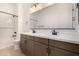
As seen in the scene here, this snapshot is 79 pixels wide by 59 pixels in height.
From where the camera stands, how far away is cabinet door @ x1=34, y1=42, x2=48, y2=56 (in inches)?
61.5

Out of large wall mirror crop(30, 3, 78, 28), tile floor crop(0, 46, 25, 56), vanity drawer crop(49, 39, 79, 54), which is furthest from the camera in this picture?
large wall mirror crop(30, 3, 78, 28)

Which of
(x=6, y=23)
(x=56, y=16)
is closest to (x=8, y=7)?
(x=6, y=23)

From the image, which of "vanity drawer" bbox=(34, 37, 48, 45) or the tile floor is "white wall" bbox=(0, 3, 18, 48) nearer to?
the tile floor

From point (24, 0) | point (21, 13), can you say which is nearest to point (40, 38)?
point (21, 13)

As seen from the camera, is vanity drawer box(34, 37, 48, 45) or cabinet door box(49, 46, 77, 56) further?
vanity drawer box(34, 37, 48, 45)

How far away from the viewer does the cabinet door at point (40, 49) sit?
1561mm

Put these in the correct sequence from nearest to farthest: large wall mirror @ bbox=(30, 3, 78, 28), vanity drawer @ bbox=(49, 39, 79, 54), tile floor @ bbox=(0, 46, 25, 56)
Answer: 1. vanity drawer @ bbox=(49, 39, 79, 54)
2. tile floor @ bbox=(0, 46, 25, 56)
3. large wall mirror @ bbox=(30, 3, 78, 28)

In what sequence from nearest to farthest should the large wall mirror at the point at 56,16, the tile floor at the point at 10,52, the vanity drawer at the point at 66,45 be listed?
1. the vanity drawer at the point at 66,45
2. the tile floor at the point at 10,52
3. the large wall mirror at the point at 56,16

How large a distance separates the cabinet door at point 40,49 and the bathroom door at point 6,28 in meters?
0.39

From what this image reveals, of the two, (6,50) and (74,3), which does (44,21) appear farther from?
(6,50)

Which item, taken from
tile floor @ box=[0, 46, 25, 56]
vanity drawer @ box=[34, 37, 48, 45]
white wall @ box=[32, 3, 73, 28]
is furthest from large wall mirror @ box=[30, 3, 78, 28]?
tile floor @ box=[0, 46, 25, 56]

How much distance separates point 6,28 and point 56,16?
2.48 feet

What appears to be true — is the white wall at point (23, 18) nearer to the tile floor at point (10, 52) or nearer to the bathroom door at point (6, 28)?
the bathroom door at point (6, 28)

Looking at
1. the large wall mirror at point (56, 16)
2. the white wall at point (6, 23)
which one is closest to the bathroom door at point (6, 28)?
the white wall at point (6, 23)
